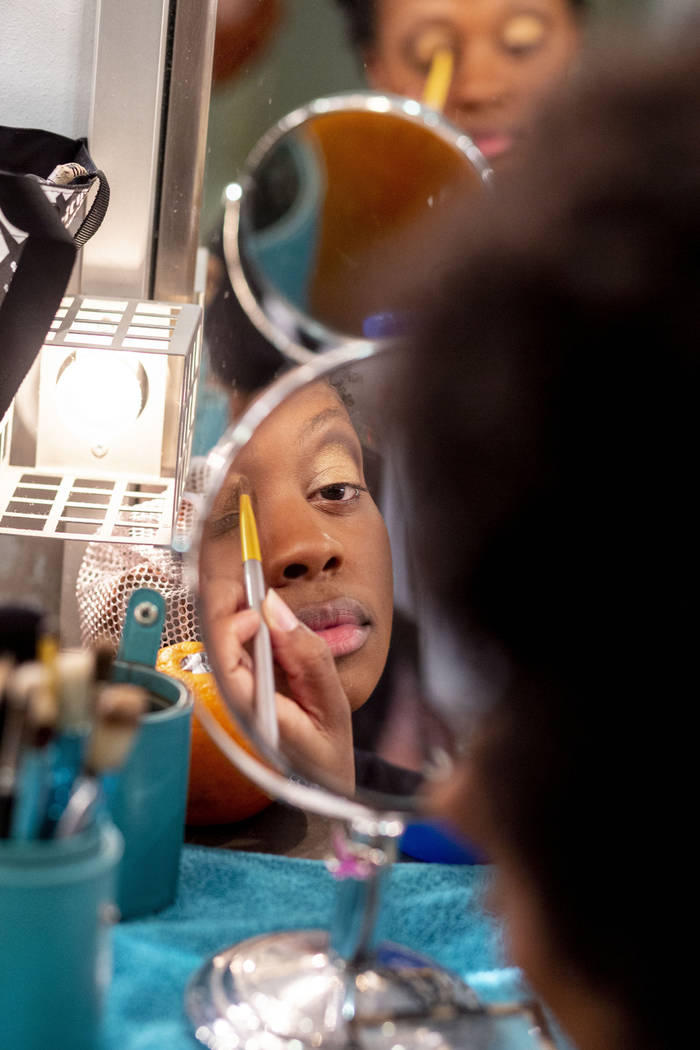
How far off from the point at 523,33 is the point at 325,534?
417 millimetres

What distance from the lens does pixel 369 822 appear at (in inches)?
17.5

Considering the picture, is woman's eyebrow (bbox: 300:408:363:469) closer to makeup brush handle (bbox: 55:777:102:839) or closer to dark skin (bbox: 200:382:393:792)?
dark skin (bbox: 200:382:393:792)

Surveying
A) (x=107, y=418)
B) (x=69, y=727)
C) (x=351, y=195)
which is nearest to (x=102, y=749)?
(x=69, y=727)

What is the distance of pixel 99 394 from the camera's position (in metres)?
0.80

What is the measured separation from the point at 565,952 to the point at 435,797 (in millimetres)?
87

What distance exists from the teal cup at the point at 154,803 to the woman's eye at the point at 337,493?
0.12 meters

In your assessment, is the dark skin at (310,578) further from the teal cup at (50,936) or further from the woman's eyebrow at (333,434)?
the teal cup at (50,936)

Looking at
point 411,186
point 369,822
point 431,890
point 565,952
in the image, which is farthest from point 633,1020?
point 411,186

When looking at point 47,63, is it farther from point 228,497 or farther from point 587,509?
point 587,509

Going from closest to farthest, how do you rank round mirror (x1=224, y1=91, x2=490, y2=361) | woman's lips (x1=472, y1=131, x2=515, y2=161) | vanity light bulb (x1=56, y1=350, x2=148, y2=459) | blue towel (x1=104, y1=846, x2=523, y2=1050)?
blue towel (x1=104, y1=846, x2=523, y2=1050) → round mirror (x1=224, y1=91, x2=490, y2=361) → woman's lips (x1=472, y1=131, x2=515, y2=161) → vanity light bulb (x1=56, y1=350, x2=148, y2=459)

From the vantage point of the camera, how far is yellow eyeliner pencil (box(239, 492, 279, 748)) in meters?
0.46

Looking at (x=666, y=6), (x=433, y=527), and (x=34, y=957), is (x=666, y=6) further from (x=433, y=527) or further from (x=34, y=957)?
(x=34, y=957)

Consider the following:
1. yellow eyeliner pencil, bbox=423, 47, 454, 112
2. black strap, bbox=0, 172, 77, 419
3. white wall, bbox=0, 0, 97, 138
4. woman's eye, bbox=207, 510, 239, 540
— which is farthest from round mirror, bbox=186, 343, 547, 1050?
white wall, bbox=0, 0, 97, 138

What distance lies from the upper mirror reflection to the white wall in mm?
318
